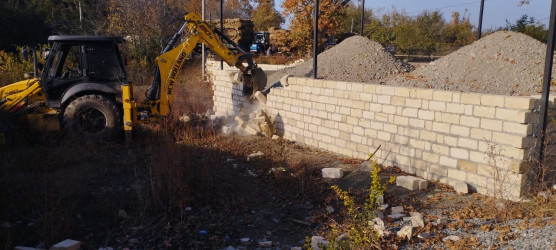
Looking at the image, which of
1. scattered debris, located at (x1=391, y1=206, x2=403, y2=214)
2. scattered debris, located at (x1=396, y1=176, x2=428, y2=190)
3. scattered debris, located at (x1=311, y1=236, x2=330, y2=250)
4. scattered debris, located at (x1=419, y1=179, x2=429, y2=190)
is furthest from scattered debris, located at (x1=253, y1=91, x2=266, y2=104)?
scattered debris, located at (x1=311, y1=236, x2=330, y2=250)

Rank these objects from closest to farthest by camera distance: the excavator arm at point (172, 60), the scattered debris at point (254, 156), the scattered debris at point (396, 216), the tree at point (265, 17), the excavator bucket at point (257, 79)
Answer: the scattered debris at point (396, 216)
the scattered debris at point (254, 156)
the excavator arm at point (172, 60)
the excavator bucket at point (257, 79)
the tree at point (265, 17)

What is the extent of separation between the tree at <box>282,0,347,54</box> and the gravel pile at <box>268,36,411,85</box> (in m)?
9.01

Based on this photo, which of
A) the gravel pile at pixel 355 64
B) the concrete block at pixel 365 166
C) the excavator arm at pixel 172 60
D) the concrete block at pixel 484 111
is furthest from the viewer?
the gravel pile at pixel 355 64

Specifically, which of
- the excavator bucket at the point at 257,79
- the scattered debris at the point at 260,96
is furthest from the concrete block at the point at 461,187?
the excavator bucket at the point at 257,79

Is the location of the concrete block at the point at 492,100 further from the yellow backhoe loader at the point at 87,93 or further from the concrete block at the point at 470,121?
the yellow backhoe loader at the point at 87,93

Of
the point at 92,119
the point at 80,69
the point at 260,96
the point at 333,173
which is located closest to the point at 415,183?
the point at 333,173

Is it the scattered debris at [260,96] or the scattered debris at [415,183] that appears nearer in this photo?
the scattered debris at [415,183]

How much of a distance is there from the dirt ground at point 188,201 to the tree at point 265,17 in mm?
35678

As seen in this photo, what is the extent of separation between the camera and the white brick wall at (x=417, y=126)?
615cm

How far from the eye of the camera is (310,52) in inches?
872

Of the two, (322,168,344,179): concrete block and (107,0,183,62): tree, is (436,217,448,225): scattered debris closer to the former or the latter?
(322,168,344,179): concrete block

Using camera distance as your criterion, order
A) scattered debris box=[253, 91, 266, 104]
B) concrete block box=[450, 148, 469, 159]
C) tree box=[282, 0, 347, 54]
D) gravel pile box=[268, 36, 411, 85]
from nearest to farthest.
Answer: concrete block box=[450, 148, 469, 159] < scattered debris box=[253, 91, 266, 104] < gravel pile box=[268, 36, 411, 85] < tree box=[282, 0, 347, 54]

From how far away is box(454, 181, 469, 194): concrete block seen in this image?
658 cm

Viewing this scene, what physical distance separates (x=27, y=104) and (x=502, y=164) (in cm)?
890
